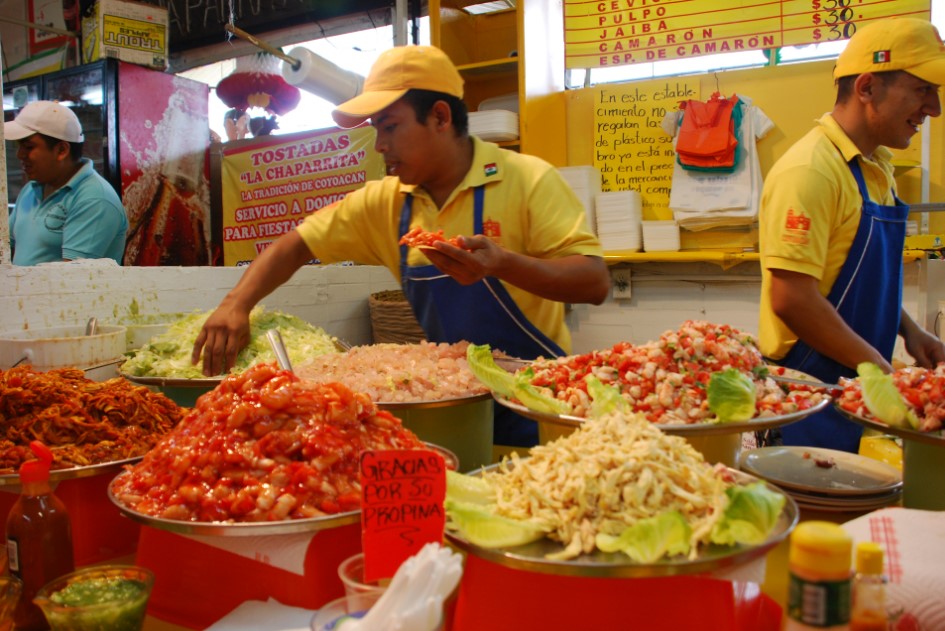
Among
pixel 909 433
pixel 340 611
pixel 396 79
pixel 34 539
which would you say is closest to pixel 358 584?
pixel 340 611

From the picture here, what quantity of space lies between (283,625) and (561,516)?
1.52 feet

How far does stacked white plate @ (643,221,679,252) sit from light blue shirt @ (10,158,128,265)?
3.38 metres

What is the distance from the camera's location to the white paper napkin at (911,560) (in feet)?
3.20

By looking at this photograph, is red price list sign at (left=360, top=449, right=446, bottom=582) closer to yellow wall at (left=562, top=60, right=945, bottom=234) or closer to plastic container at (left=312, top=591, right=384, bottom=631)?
plastic container at (left=312, top=591, right=384, bottom=631)

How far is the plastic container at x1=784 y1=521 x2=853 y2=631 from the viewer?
71cm

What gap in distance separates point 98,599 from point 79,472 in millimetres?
334

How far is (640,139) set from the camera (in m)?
4.96

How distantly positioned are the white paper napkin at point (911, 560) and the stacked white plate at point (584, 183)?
3797 millimetres

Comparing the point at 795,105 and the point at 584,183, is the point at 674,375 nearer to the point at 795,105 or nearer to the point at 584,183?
the point at 584,183

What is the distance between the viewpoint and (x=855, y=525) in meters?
1.16

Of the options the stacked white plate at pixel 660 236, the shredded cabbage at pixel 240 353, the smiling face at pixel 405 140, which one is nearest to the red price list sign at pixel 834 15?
the stacked white plate at pixel 660 236

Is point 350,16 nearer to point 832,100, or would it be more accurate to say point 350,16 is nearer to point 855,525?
point 832,100

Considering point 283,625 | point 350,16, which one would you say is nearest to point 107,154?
point 350,16

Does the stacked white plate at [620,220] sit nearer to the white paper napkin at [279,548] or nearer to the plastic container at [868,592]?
the white paper napkin at [279,548]
